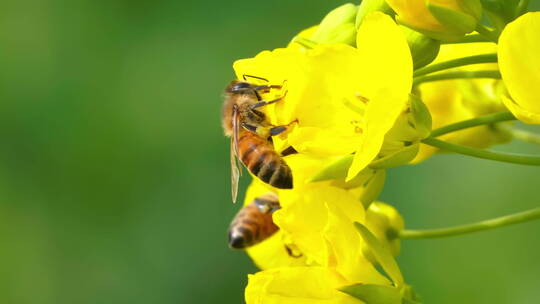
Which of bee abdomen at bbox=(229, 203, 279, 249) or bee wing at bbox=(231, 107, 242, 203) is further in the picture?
bee abdomen at bbox=(229, 203, 279, 249)

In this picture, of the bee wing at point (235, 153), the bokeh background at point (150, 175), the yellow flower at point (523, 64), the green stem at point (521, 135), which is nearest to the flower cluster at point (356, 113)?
the yellow flower at point (523, 64)

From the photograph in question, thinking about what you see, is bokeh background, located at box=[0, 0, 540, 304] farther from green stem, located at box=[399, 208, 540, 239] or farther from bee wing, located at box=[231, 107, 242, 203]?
bee wing, located at box=[231, 107, 242, 203]

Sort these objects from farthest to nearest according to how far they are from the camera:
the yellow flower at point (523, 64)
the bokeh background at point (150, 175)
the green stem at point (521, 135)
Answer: the bokeh background at point (150, 175) → the green stem at point (521, 135) → the yellow flower at point (523, 64)

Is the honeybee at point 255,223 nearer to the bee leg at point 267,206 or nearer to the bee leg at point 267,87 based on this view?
the bee leg at point 267,206

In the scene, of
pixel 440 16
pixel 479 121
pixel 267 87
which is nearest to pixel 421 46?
pixel 440 16

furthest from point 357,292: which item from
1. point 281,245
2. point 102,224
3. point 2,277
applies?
point 2,277

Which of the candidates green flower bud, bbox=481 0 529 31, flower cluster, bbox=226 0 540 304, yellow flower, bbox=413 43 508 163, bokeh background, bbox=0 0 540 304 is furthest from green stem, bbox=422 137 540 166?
bokeh background, bbox=0 0 540 304

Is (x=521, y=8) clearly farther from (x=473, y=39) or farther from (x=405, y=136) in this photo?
(x=405, y=136)
